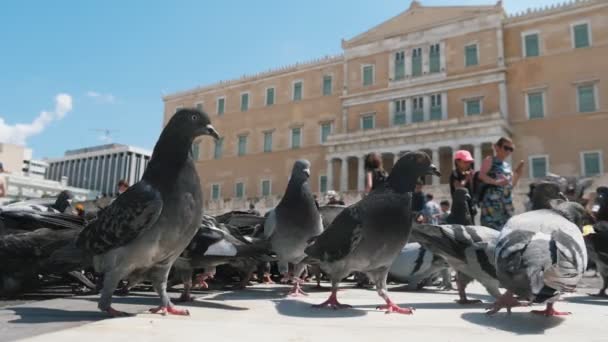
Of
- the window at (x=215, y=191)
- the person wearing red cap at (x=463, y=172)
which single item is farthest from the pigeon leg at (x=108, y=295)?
the window at (x=215, y=191)

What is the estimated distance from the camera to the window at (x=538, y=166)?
3073 centimetres

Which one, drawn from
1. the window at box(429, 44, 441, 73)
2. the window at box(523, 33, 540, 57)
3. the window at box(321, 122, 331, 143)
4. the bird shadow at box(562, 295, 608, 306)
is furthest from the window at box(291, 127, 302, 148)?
the bird shadow at box(562, 295, 608, 306)

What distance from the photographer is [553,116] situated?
3138cm

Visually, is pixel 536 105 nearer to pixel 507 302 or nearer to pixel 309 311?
pixel 507 302

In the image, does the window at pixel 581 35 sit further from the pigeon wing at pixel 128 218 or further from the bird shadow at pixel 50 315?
the bird shadow at pixel 50 315

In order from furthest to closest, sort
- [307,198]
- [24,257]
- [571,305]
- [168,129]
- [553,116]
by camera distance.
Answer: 1. [553,116]
2. [307,198]
3. [571,305]
4. [24,257]
5. [168,129]

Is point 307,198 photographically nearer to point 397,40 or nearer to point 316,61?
point 397,40

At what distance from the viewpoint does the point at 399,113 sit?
119ft

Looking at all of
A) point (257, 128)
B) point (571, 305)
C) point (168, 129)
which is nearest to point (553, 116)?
point (257, 128)

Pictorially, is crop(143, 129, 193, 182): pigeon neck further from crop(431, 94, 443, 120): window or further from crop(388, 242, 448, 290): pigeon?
crop(431, 94, 443, 120): window

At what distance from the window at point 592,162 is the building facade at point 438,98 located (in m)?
0.08

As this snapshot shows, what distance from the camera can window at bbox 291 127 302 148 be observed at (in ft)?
137

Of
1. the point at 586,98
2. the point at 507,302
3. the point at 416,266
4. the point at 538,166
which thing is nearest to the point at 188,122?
the point at 507,302

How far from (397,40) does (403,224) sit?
117ft
